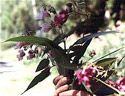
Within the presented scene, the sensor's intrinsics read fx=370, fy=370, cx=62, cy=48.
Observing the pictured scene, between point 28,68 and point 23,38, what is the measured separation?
28.1ft

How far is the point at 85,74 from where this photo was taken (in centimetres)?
112

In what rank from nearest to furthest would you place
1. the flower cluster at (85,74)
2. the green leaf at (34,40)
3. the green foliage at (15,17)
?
the flower cluster at (85,74)
the green leaf at (34,40)
the green foliage at (15,17)

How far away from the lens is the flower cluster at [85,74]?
112 centimetres

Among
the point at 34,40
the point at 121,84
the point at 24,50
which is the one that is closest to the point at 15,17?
the point at 24,50

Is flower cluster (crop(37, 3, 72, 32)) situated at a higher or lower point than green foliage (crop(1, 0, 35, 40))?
lower

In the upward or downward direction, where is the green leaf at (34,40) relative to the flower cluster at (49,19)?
downward

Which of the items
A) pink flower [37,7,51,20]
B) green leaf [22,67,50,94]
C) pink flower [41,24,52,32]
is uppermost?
pink flower [37,7,51,20]

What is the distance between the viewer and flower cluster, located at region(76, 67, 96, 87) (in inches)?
44.1

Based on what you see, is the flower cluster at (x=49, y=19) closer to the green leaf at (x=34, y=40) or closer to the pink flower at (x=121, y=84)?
the green leaf at (x=34, y=40)

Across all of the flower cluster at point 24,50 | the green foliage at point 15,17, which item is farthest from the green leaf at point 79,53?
the green foliage at point 15,17

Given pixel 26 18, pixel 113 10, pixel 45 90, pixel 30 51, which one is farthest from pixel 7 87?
pixel 26 18

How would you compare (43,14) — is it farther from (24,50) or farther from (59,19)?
(24,50)

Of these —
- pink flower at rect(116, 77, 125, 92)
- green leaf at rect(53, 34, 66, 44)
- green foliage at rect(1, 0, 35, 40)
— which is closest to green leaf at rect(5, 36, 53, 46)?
green leaf at rect(53, 34, 66, 44)

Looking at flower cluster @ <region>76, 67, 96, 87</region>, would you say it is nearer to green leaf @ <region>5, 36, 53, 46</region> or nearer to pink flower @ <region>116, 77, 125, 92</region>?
pink flower @ <region>116, 77, 125, 92</region>
